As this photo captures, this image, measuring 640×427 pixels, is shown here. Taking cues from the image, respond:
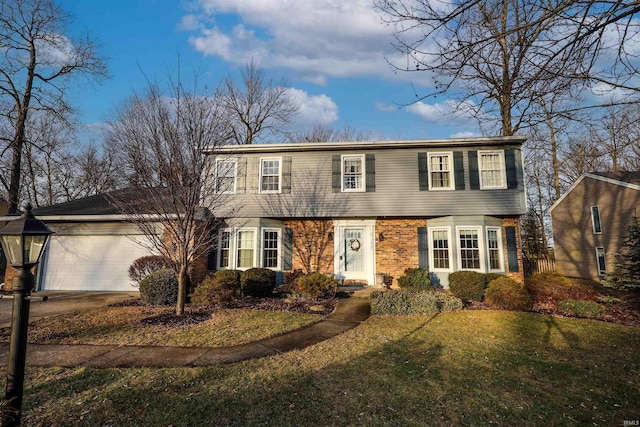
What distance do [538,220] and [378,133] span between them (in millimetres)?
16252

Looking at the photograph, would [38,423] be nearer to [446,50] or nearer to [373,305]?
[446,50]

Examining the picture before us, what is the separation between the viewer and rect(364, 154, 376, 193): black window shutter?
38.9ft

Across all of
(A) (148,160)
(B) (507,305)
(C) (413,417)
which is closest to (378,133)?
(B) (507,305)

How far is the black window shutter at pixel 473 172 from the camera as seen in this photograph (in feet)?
37.3

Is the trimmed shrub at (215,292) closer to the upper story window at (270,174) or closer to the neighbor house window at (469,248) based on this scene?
the upper story window at (270,174)

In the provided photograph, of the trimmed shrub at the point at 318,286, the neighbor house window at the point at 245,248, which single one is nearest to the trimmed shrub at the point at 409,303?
the trimmed shrub at the point at 318,286

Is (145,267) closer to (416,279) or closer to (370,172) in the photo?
(370,172)

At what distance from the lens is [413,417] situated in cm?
327

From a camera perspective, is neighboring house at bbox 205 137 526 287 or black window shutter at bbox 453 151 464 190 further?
black window shutter at bbox 453 151 464 190

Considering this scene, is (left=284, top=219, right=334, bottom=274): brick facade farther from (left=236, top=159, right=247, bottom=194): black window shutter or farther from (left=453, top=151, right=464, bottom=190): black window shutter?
(left=453, top=151, right=464, bottom=190): black window shutter

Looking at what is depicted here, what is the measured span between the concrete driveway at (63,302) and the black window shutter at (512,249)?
43.8ft

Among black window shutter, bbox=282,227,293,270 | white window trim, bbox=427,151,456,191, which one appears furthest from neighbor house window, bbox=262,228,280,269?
white window trim, bbox=427,151,456,191

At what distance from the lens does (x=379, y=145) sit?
11.9 m

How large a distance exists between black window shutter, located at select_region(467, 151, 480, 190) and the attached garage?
12780mm
